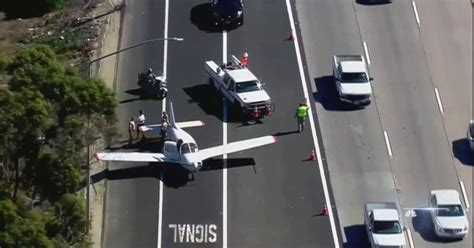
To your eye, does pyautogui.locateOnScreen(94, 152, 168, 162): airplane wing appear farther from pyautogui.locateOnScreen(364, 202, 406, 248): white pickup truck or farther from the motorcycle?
pyautogui.locateOnScreen(364, 202, 406, 248): white pickup truck

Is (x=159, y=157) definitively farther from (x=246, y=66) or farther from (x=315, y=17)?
(x=315, y=17)

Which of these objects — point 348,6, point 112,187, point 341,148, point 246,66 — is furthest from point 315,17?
point 112,187

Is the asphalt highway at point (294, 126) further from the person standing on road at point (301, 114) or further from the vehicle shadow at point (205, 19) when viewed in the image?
the person standing on road at point (301, 114)

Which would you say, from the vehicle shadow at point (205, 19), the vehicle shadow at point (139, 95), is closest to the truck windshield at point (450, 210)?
the vehicle shadow at point (139, 95)

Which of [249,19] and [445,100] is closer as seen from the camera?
[445,100]

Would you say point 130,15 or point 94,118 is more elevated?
point 130,15

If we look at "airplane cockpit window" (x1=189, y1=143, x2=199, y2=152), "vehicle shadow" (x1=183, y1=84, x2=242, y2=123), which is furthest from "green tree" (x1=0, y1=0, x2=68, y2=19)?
"airplane cockpit window" (x1=189, y1=143, x2=199, y2=152)

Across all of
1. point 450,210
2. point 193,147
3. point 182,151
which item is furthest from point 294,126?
point 450,210
